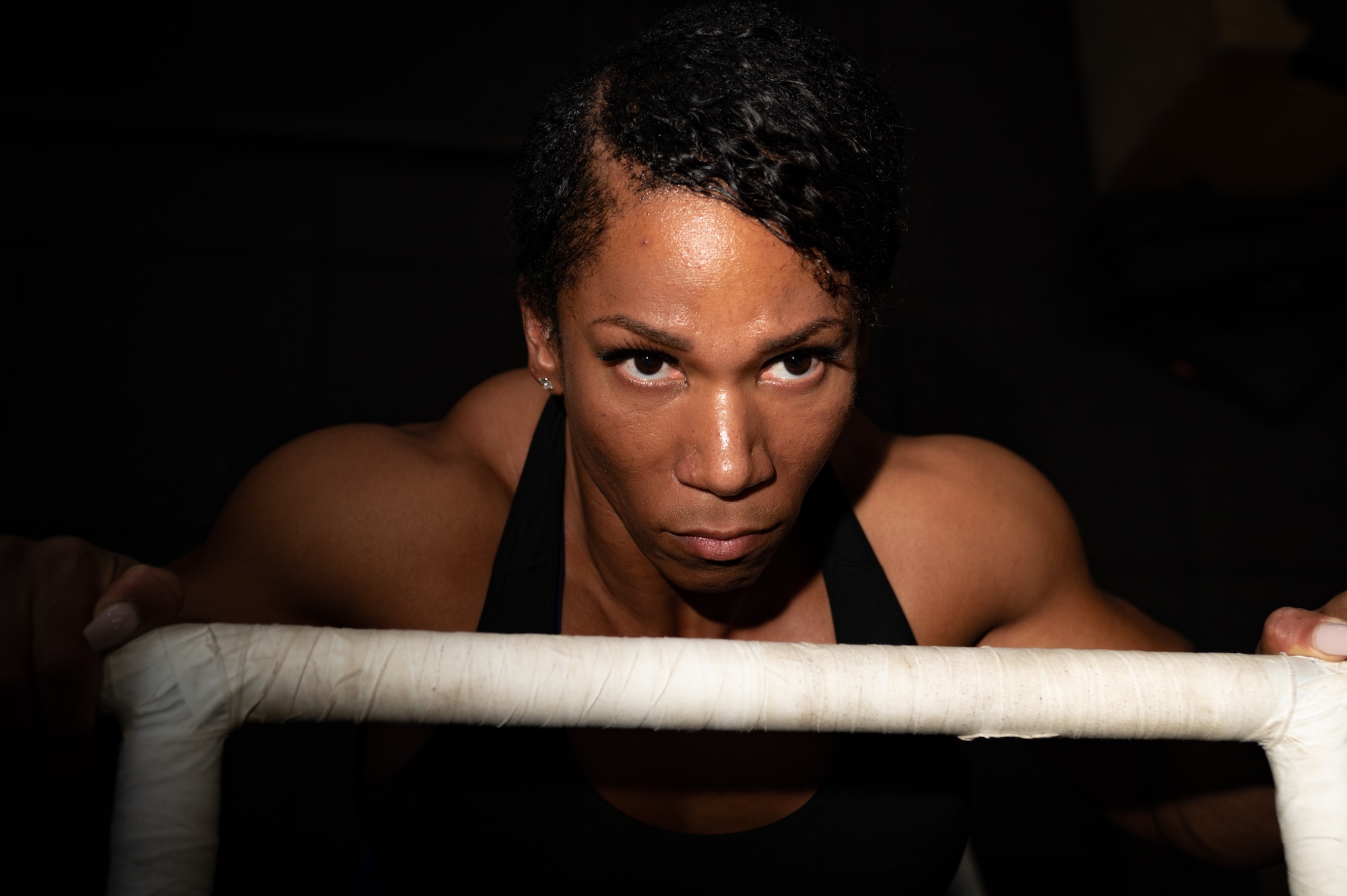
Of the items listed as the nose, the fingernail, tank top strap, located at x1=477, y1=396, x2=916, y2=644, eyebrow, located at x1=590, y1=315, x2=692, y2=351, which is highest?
eyebrow, located at x1=590, y1=315, x2=692, y2=351

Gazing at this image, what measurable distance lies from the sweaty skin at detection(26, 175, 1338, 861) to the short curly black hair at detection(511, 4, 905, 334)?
25 millimetres

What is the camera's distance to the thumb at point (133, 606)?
0.58 metres

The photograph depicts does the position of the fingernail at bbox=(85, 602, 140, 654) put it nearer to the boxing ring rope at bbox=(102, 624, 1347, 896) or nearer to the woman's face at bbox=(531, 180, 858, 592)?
the boxing ring rope at bbox=(102, 624, 1347, 896)

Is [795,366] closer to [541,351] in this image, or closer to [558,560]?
[541,351]

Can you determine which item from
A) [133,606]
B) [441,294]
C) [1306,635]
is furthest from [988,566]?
[441,294]

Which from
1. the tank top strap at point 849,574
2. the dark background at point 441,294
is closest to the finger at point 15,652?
the tank top strap at point 849,574

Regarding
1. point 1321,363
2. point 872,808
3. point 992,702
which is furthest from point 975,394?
point 992,702

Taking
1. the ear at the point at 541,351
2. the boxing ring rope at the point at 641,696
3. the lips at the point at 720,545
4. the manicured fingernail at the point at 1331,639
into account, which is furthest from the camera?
the ear at the point at 541,351

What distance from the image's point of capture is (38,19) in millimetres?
2691

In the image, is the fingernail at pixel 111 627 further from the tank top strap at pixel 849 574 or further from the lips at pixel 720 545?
the tank top strap at pixel 849 574

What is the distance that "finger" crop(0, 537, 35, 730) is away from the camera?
1.91 ft

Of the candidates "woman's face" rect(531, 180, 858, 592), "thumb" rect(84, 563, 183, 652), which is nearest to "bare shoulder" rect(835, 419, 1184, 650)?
"woman's face" rect(531, 180, 858, 592)

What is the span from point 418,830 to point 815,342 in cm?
74

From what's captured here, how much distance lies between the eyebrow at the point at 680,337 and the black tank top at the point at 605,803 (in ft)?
1.30
